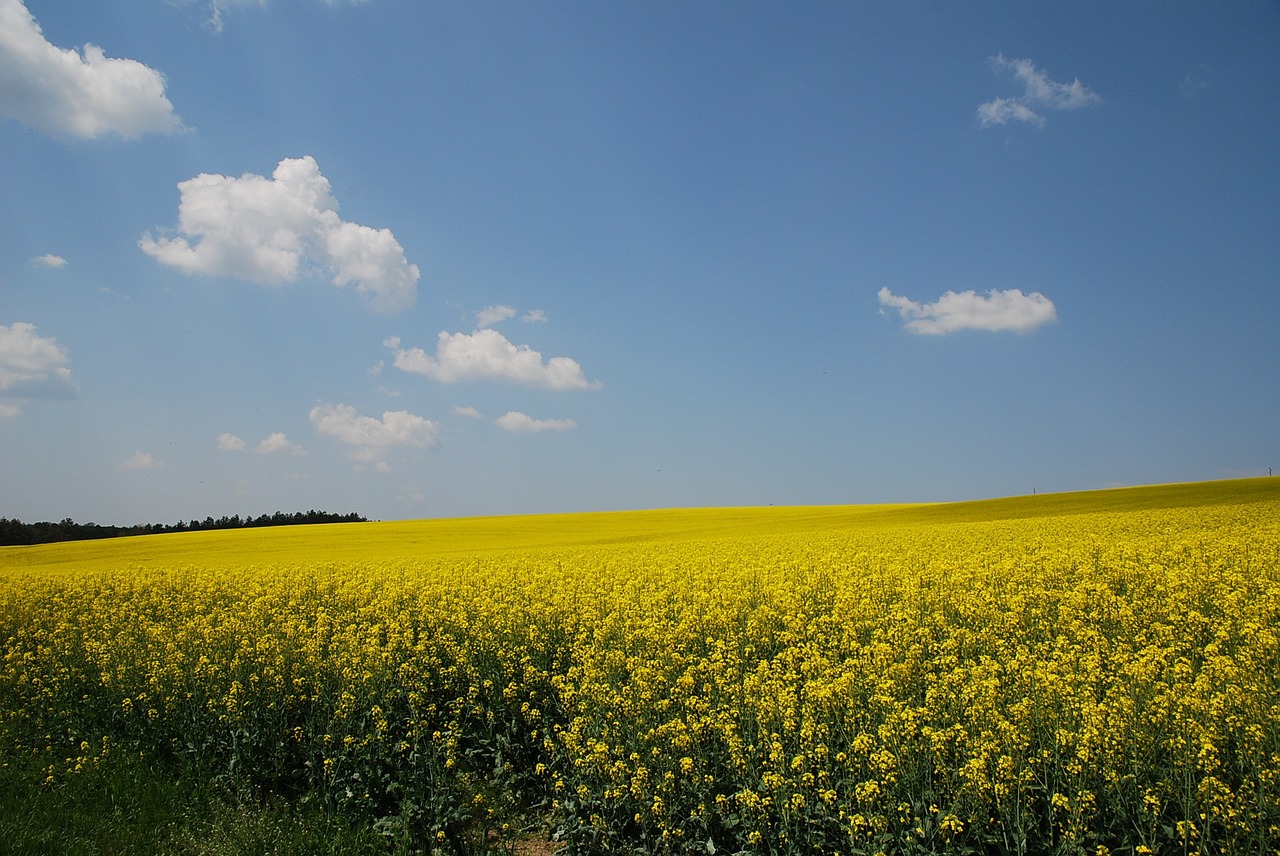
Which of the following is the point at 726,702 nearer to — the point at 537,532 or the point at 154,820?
the point at 154,820

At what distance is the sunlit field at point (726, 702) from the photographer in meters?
4.64

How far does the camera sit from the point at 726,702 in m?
6.32

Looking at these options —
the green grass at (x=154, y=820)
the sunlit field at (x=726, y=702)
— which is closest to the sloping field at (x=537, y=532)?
the sunlit field at (x=726, y=702)

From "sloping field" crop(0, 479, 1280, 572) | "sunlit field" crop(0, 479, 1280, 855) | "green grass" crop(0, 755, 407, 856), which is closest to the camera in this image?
"sunlit field" crop(0, 479, 1280, 855)

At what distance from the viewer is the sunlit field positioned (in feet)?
15.2

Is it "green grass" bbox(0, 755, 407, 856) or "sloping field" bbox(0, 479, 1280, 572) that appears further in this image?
"sloping field" bbox(0, 479, 1280, 572)

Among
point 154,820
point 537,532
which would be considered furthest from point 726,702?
point 537,532

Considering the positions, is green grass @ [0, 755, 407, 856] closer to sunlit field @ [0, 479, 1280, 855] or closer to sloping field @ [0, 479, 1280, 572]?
sunlit field @ [0, 479, 1280, 855]

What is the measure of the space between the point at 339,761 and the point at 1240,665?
318 inches

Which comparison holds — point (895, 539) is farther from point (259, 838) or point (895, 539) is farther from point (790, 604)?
point (259, 838)

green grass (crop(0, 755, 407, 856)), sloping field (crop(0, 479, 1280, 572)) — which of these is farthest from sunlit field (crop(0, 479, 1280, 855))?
sloping field (crop(0, 479, 1280, 572))

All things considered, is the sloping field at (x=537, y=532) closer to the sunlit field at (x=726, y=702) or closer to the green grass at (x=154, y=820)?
the sunlit field at (x=726, y=702)

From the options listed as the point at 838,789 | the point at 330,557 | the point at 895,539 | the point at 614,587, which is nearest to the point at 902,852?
the point at 838,789

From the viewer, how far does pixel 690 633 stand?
313 inches
